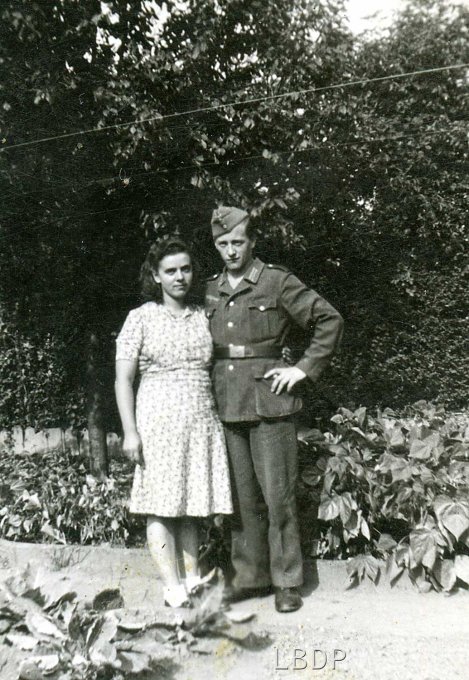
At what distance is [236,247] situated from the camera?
2.94m

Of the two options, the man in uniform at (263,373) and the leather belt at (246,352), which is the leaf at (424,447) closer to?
the man in uniform at (263,373)

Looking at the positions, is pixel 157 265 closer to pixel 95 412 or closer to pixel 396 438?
pixel 396 438

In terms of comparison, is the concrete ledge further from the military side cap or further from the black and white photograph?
the military side cap

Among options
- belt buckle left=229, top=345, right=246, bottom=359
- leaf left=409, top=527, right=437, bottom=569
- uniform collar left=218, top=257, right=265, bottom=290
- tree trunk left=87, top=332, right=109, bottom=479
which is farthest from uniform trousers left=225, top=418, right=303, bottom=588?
tree trunk left=87, top=332, right=109, bottom=479

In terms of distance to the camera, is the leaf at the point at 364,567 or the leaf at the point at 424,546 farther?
the leaf at the point at 364,567

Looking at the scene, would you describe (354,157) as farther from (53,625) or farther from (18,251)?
(53,625)

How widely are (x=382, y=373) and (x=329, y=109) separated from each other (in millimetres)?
2726

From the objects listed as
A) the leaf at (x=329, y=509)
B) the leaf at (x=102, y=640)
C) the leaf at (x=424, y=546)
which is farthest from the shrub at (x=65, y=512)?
the leaf at (x=424, y=546)

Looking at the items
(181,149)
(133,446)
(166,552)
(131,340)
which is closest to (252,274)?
(131,340)

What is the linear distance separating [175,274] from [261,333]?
1.61 feet

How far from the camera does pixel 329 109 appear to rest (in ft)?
13.1

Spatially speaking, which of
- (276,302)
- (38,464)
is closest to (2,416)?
(38,464)

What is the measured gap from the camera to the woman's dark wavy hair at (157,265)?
2824mm

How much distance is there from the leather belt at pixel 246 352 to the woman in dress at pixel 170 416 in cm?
10
